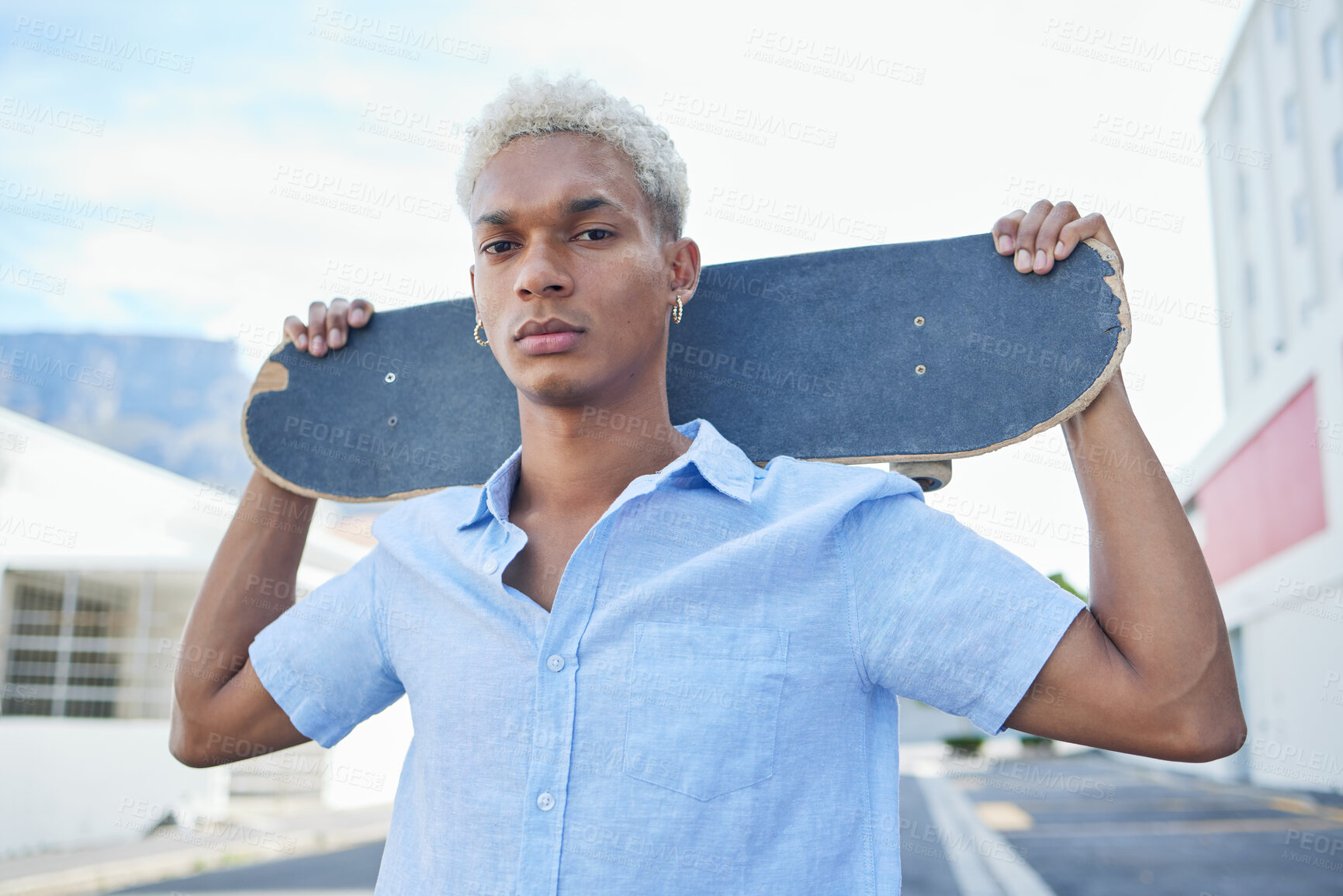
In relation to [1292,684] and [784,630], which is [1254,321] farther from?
[784,630]

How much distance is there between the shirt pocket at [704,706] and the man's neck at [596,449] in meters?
0.37

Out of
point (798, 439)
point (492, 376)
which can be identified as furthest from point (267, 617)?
point (798, 439)

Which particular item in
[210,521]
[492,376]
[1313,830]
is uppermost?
[492,376]

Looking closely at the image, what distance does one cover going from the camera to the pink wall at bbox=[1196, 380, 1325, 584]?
15188mm

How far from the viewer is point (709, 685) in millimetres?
1337

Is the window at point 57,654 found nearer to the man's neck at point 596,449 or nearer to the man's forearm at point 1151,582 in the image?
the man's neck at point 596,449

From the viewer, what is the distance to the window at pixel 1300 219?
62.3 ft

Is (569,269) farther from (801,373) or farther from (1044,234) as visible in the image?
(1044,234)

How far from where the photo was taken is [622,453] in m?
1.68

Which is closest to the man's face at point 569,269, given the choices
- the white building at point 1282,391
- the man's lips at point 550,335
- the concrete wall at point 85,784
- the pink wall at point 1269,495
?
the man's lips at point 550,335

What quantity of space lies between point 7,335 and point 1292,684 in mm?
43826

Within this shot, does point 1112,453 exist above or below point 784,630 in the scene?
above

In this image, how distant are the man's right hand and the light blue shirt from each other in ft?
3.07

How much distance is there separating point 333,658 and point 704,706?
2.32ft
